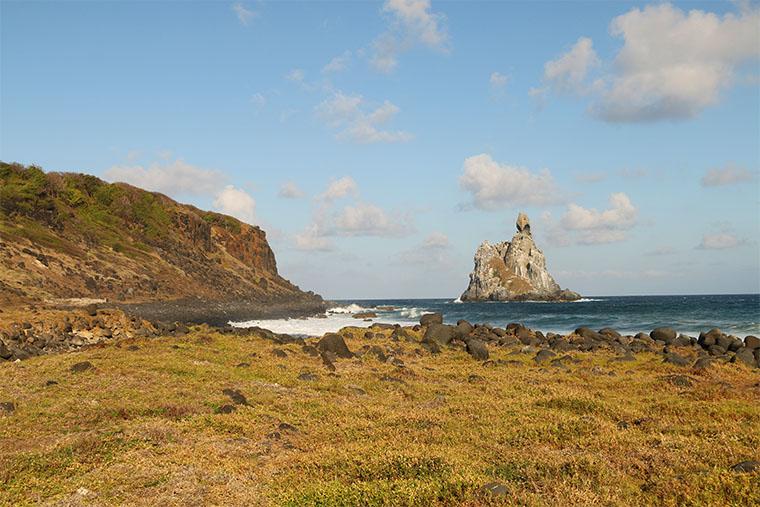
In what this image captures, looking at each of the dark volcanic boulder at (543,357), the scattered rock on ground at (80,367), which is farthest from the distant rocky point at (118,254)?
the dark volcanic boulder at (543,357)

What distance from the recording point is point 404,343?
3841cm

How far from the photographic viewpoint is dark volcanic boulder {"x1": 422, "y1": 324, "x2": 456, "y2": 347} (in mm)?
38969

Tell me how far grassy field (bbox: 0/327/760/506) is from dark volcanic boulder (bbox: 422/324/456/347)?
14.5 m

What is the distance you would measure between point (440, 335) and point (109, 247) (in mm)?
65353

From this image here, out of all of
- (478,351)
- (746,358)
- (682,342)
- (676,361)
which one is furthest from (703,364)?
(682,342)

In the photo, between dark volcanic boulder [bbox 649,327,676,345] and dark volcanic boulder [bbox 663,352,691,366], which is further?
dark volcanic boulder [bbox 649,327,676,345]

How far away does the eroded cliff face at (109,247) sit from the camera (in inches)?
2376

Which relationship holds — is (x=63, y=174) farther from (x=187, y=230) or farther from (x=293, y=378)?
(x=293, y=378)

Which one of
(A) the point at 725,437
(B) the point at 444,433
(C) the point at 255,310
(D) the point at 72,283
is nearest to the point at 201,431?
(B) the point at 444,433

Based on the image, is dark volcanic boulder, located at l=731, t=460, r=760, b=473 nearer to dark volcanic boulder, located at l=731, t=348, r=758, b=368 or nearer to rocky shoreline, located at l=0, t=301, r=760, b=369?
rocky shoreline, located at l=0, t=301, r=760, b=369

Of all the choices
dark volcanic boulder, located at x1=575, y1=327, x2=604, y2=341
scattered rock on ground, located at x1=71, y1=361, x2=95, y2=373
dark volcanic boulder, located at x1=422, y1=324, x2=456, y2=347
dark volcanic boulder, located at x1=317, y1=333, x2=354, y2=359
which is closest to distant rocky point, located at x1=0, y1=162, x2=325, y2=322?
scattered rock on ground, located at x1=71, y1=361, x2=95, y2=373

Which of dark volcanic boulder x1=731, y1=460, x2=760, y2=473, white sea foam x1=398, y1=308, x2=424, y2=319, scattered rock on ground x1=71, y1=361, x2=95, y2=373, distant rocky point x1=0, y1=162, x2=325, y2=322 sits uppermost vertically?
distant rocky point x1=0, y1=162, x2=325, y2=322

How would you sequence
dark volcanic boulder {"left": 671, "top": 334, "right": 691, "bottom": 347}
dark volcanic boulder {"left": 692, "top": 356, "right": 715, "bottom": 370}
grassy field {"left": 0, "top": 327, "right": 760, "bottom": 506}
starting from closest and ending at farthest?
grassy field {"left": 0, "top": 327, "right": 760, "bottom": 506} < dark volcanic boulder {"left": 692, "top": 356, "right": 715, "bottom": 370} < dark volcanic boulder {"left": 671, "top": 334, "right": 691, "bottom": 347}

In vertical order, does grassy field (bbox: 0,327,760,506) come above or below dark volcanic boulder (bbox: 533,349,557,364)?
above
